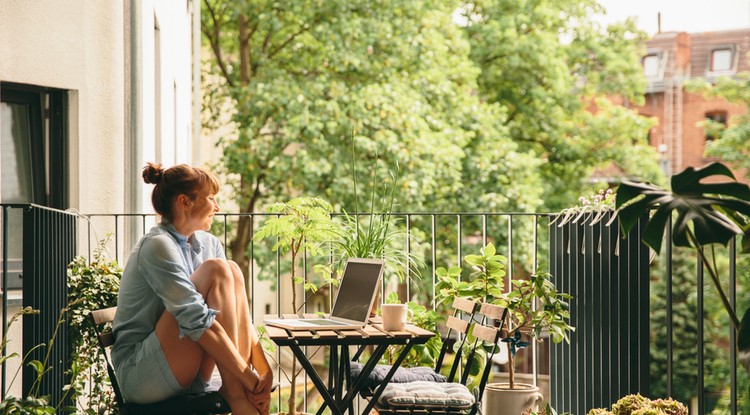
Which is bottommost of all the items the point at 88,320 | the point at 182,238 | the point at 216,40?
the point at 88,320

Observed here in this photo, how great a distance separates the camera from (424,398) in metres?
3.28

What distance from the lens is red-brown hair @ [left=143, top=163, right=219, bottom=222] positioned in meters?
3.30

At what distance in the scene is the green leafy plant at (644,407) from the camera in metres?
3.28

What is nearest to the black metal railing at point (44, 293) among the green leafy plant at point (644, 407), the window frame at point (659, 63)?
the green leafy plant at point (644, 407)

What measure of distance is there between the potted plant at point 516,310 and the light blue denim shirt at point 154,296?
1.57 metres

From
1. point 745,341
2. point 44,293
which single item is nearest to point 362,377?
point 44,293

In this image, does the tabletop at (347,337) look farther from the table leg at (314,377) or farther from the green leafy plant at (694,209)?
the green leafy plant at (694,209)

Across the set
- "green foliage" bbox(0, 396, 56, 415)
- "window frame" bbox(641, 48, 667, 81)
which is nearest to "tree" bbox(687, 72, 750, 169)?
"window frame" bbox(641, 48, 667, 81)

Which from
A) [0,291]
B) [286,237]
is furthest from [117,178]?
[286,237]

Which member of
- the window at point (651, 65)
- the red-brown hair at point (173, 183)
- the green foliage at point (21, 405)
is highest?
the window at point (651, 65)

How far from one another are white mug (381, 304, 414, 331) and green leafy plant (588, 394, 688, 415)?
0.85 meters

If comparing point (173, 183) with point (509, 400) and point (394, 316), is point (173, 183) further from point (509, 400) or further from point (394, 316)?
point (509, 400)

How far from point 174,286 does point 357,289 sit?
81 centimetres

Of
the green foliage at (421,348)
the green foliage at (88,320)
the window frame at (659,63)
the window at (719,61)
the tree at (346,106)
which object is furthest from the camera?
the window at (719,61)
